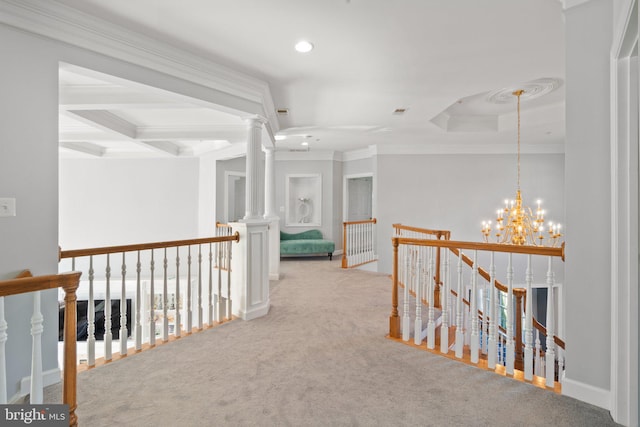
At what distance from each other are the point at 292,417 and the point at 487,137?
20.9ft

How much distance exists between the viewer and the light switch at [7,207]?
2.04m

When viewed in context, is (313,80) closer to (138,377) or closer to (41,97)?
(41,97)

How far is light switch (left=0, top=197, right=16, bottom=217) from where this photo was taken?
80.1 inches

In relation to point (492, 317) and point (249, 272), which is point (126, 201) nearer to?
point (249, 272)

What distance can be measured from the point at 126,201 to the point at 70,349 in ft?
23.9

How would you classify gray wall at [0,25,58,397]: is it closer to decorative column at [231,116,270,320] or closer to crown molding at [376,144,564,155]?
decorative column at [231,116,270,320]

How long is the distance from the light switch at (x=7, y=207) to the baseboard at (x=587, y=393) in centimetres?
374

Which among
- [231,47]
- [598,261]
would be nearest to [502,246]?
[598,261]

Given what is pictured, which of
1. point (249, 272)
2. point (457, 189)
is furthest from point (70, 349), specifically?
point (457, 189)

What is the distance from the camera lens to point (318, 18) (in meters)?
2.39

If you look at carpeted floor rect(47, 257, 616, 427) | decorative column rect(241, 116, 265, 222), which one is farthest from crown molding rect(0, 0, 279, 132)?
carpeted floor rect(47, 257, 616, 427)

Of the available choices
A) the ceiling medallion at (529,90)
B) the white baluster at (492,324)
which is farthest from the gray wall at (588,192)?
the ceiling medallion at (529,90)

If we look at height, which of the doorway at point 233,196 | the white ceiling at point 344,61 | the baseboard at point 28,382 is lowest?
the baseboard at point 28,382

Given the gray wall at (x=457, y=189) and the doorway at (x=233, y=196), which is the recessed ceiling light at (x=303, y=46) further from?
the doorway at (x=233, y=196)
